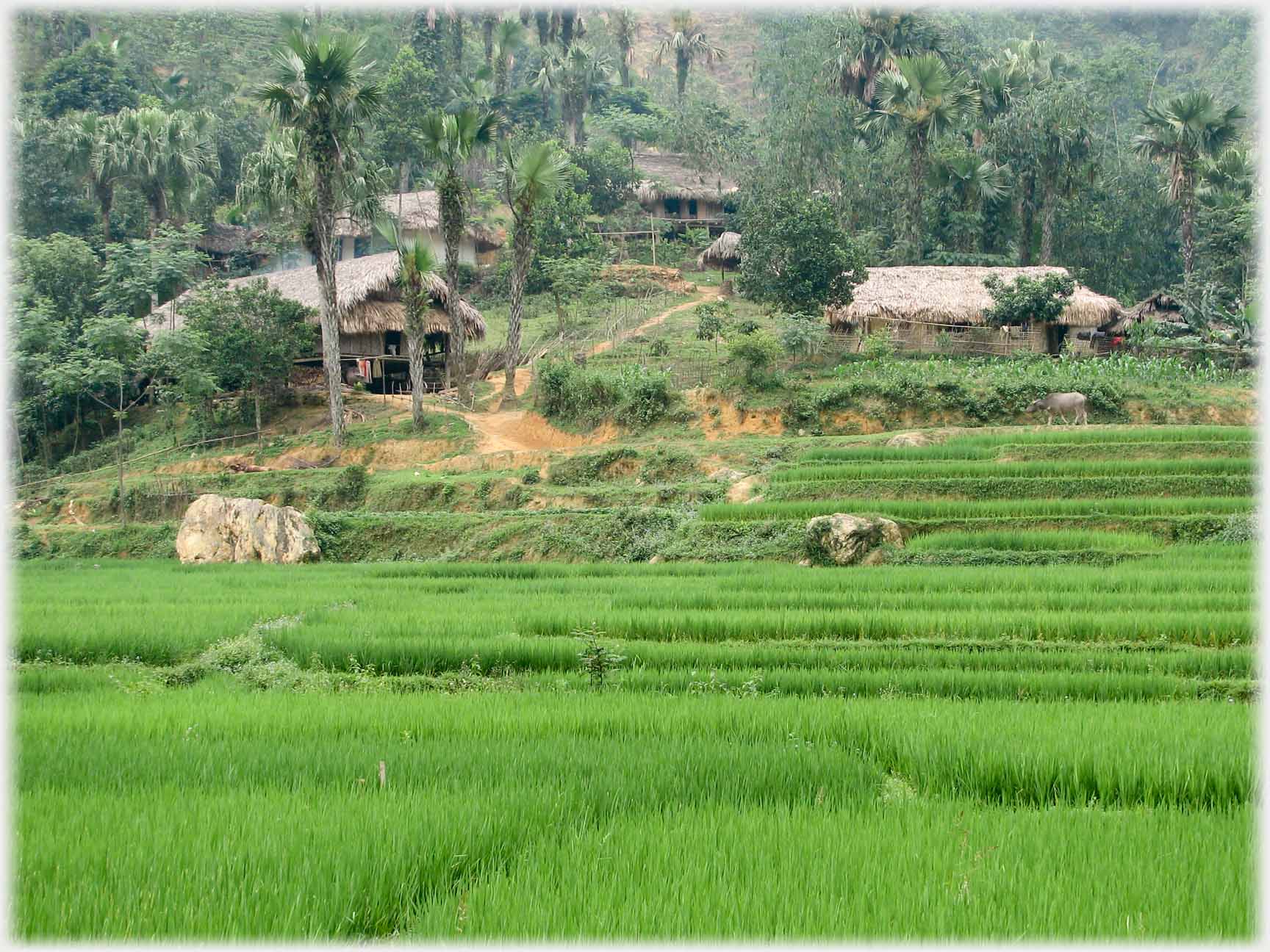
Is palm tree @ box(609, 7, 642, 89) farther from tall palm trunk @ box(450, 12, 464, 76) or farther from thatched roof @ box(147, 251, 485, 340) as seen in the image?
thatched roof @ box(147, 251, 485, 340)

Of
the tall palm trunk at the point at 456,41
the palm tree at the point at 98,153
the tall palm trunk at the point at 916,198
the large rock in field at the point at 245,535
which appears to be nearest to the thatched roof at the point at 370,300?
the palm tree at the point at 98,153

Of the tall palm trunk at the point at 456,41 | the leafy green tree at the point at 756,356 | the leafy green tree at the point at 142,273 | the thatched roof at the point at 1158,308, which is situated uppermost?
the tall palm trunk at the point at 456,41

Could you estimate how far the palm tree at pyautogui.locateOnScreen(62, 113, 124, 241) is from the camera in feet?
111

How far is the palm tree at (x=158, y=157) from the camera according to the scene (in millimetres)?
34062

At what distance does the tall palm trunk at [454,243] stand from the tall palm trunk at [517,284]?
114 centimetres

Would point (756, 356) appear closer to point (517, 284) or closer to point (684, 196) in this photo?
point (517, 284)

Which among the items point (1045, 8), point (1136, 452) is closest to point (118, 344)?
point (1136, 452)

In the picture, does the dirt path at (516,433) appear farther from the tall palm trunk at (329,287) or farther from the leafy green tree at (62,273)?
the leafy green tree at (62,273)

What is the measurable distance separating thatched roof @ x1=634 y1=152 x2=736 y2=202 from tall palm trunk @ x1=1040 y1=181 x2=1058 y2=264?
1433 centimetres

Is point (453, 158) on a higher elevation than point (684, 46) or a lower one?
lower

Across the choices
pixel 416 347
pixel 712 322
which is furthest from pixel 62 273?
pixel 712 322

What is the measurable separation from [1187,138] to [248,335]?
1079 inches

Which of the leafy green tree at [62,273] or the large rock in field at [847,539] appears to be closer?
the large rock in field at [847,539]

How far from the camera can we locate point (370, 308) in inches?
1156
